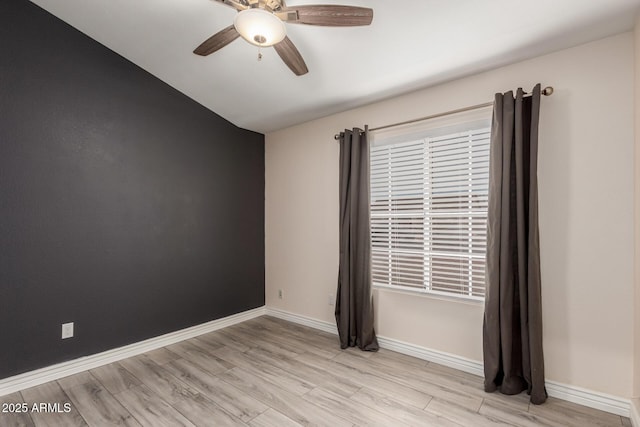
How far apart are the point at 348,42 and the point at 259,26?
94 cm

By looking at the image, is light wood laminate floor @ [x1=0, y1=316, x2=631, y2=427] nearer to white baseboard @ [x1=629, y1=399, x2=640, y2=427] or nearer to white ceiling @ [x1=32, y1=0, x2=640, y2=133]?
white baseboard @ [x1=629, y1=399, x2=640, y2=427]

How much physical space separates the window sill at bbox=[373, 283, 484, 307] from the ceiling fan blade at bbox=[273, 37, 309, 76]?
6.82 ft

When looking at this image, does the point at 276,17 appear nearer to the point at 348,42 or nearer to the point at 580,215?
the point at 348,42

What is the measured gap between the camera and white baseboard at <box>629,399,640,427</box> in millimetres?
1734

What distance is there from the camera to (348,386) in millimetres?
2262

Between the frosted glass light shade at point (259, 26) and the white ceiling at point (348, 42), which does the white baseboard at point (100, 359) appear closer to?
the white ceiling at point (348, 42)

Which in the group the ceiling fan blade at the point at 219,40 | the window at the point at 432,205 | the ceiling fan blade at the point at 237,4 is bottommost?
the window at the point at 432,205

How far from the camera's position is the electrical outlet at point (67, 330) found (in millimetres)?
2449

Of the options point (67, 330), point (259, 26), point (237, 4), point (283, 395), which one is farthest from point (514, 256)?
point (67, 330)

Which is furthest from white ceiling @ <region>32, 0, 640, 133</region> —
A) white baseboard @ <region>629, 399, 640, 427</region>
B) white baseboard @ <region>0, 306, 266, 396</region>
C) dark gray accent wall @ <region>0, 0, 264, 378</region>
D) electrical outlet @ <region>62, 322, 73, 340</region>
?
white baseboard @ <region>0, 306, 266, 396</region>

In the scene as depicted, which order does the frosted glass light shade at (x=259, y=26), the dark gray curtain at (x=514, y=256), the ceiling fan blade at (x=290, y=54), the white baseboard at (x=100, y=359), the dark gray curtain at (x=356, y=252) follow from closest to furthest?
the frosted glass light shade at (x=259, y=26), the ceiling fan blade at (x=290, y=54), the dark gray curtain at (x=514, y=256), the white baseboard at (x=100, y=359), the dark gray curtain at (x=356, y=252)

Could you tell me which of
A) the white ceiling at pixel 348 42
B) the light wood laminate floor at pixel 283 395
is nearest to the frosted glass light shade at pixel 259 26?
the white ceiling at pixel 348 42

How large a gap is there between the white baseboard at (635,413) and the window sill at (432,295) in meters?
0.94

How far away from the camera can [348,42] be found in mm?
2254
